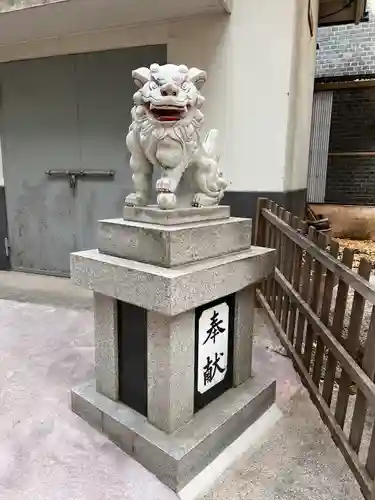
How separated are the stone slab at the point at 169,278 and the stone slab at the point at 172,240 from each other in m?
0.03

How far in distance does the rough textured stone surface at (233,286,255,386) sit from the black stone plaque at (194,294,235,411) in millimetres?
22

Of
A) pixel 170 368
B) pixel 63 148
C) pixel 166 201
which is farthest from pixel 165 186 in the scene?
pixel 63 148

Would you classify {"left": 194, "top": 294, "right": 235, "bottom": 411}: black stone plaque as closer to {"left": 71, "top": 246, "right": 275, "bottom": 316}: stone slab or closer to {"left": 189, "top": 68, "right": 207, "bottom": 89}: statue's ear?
{"left": 71, "top": 246, "right": 275, "bottom": 316}: stone slab

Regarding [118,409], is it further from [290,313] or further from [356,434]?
[290,313]

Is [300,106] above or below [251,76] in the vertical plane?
below

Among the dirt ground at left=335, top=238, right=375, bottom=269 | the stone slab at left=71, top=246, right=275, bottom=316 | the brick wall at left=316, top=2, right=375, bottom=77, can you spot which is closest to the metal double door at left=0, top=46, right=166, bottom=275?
the stone slab at left=71, top=246, right=275, bottom=316

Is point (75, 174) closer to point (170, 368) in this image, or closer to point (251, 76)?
point (251, 76)

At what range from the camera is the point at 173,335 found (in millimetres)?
1336

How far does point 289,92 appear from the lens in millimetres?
2600

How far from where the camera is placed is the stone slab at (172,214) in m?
1.41

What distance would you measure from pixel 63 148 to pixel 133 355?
260cm

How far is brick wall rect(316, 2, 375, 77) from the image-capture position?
21.2 ft

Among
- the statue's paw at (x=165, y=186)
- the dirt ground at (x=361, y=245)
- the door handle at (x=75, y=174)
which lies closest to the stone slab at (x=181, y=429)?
the statue's paw at (x=165, y=186)

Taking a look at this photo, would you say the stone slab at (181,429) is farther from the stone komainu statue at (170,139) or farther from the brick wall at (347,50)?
the brick wall at (347,50)
